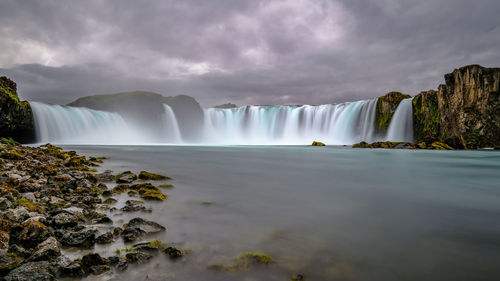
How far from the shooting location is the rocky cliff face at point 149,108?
6662cm

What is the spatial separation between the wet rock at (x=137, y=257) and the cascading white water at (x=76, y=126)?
40591mm

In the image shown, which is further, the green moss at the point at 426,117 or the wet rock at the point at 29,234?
the green moss at the point at 426,117

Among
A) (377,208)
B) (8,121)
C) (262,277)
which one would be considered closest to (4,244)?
(262,277)

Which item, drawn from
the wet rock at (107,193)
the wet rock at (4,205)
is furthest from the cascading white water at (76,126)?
the wet rock at (4,205)

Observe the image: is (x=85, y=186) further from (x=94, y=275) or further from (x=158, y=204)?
(x=94, y=275)

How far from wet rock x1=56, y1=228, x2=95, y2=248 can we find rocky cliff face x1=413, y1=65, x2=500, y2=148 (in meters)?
39.9

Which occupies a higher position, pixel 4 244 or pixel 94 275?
pixel 4 244

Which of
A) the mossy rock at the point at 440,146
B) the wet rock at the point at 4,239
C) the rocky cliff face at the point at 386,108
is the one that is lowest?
the wet rock at the point at 4,239

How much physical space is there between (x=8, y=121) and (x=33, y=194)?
1108 inches

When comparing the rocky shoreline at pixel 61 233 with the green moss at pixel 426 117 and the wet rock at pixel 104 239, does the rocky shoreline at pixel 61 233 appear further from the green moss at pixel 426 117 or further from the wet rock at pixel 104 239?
the green moss at pixel 426 117

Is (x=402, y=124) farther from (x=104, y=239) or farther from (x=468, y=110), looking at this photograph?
(x=104, y=239)

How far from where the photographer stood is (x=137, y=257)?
2699mm

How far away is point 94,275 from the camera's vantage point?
2375mm

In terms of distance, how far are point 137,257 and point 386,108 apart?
4666cm
